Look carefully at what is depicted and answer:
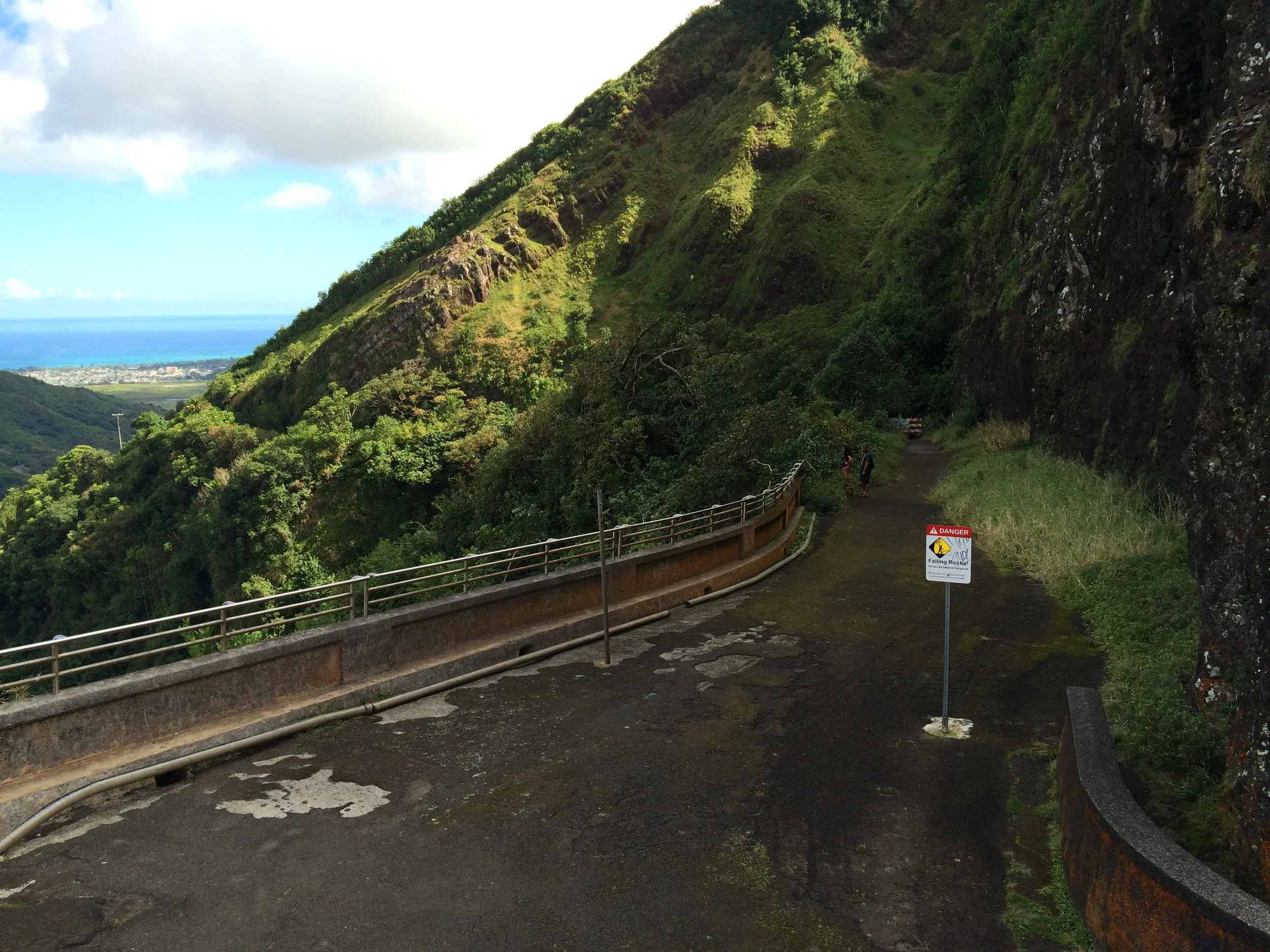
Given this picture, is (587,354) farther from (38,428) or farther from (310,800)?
(38,428)

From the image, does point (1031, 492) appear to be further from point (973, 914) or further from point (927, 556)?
point (973, 914)

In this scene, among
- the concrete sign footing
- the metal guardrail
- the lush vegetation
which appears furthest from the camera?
the lush vegetation

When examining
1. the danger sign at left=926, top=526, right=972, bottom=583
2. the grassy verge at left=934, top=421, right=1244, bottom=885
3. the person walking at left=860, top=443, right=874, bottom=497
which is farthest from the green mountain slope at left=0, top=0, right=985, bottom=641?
the danger sign at left=926, top=526, right=972, bottom=583

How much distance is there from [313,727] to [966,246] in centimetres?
4783

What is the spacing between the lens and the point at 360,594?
10.1 metres

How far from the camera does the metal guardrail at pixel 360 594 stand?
23.9ft

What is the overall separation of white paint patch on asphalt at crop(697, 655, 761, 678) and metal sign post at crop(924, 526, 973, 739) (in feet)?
8.27

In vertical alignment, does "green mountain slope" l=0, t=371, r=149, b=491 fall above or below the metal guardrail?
below

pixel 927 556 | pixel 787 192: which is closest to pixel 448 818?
pixel 927 556

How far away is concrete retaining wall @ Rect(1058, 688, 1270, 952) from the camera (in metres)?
4.53

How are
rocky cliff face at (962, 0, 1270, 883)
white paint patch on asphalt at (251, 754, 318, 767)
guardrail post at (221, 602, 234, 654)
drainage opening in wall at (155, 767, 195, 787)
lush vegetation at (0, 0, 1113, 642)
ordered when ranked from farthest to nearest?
1. lush vegetation at (0, 0, 1113, 642)
2. guardrail post at (221, 602, 234, 654)
3. white paint patch on asphalt at (251, 754, 318, 767)
4. drainage opening in wall at (155, 767, 195, 787)
5. rocky cliff face at (962, 0, 1270, 883)

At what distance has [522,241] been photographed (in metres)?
77.9

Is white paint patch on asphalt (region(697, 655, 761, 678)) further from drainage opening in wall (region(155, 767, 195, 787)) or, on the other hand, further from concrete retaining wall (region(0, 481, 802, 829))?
drainage opening in wall (region(155, 767, 195, 787))

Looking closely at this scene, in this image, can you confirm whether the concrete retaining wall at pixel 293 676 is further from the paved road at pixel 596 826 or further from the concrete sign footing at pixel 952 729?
the concrete sign footing at pixel 952 729
